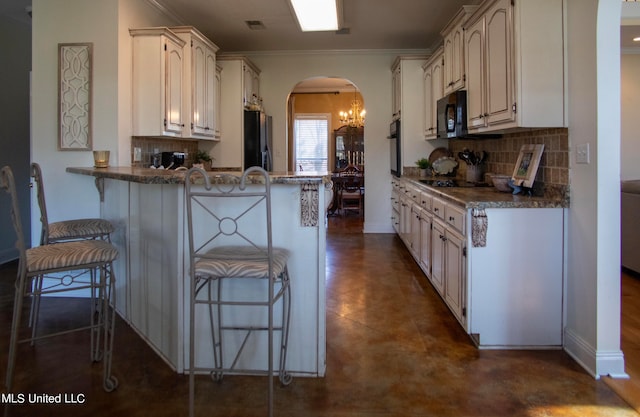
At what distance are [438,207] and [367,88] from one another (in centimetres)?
366

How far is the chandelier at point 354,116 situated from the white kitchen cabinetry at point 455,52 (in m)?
5.10

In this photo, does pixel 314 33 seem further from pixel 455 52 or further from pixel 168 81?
pixel 168 81

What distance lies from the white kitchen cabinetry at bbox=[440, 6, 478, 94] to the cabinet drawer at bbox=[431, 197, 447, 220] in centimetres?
114

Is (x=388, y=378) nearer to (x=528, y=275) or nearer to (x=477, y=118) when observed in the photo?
(x=528, y=275)

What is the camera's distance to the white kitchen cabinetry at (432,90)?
506 cm

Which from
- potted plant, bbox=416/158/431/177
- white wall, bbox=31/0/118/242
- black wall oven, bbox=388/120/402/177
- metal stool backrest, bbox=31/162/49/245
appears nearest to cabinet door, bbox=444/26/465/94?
potted plant, bbox=416/158/431/177

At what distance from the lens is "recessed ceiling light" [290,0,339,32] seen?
379cm

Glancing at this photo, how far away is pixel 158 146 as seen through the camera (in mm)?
4750

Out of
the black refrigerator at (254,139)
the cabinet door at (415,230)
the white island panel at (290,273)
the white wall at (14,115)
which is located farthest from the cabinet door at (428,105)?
the white wall at (14,115)

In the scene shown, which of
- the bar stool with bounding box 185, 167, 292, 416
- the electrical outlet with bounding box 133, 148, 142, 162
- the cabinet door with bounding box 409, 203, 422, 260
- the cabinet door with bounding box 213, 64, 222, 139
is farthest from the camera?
the cabinet door with bounding box 213, 64, 222, 139

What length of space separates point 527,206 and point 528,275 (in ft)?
1.34

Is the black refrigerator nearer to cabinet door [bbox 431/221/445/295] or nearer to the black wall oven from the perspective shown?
the black wall oven

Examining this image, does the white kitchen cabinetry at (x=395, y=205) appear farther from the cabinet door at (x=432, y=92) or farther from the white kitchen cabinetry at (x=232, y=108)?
the white kitchen cabinetry at (x=232, y=108)

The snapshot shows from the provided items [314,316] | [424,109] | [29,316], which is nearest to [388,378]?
[314,316]
